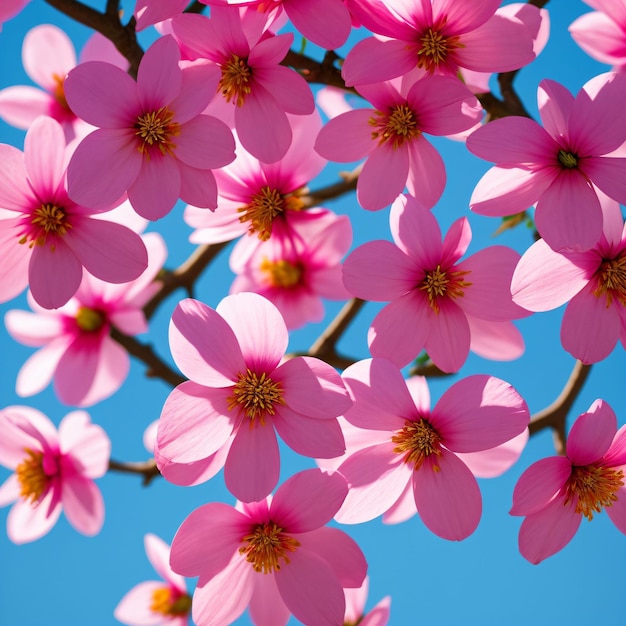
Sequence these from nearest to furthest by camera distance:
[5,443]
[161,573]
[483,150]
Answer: [483,150] → [5,443] → [161,573]

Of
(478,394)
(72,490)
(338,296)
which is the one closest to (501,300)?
(478,394)

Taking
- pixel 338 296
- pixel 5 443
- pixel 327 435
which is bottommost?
pixel 327 435

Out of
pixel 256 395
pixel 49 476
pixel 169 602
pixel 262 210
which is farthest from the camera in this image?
pixel 169 602

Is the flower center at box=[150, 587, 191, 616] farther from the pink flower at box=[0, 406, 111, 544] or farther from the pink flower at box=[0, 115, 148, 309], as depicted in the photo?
the pink flower at box=[0, 115, 148, 309]

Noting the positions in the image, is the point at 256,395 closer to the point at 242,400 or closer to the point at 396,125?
the point at 242,400

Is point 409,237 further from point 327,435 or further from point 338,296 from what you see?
point 338,296

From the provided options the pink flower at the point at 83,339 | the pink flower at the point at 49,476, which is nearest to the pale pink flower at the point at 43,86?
the pink flower at the point at 83,339

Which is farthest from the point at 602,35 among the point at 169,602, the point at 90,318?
the point at 169,602

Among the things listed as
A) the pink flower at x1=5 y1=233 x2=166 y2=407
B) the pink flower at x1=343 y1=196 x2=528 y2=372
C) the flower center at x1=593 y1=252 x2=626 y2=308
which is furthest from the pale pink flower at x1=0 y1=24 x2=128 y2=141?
Answer: the flower center at x1=593 y1=252 x2=626 y2=308
